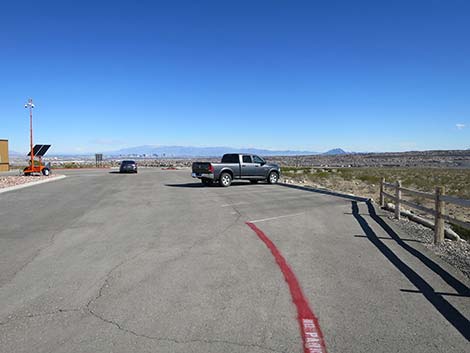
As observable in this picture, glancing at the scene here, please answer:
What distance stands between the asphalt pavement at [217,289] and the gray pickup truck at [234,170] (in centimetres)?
1265

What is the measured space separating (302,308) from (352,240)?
14.5 ft

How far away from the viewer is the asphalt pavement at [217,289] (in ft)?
13.3

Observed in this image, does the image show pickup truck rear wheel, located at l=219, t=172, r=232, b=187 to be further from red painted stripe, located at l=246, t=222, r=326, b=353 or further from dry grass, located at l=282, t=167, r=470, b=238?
red painted stripe, located at l=246, t=222, r=326, b=353

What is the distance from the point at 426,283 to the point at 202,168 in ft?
61.7

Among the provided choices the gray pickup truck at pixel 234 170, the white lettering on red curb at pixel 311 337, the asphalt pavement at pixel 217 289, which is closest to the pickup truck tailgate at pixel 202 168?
the gray pickup truck at pixel 234 170

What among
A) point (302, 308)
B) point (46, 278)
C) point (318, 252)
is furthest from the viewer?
point (318, 252)

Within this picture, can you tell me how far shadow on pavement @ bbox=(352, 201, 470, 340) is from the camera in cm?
456

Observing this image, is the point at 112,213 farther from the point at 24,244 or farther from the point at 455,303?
the point at 455,303

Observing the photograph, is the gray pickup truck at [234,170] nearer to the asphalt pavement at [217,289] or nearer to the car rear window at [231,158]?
the car rear window at [231,158]

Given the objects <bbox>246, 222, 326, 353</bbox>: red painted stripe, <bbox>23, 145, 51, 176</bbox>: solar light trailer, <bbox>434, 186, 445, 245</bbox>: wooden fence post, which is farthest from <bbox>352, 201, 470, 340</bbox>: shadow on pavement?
<bbox>23, 145, 51, 176</bbox>: solar light trailer

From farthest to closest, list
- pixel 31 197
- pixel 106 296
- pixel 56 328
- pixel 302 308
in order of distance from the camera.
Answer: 1. pixel 31 197
2. pixel 106 296
3. pixel 302 308
4. pixel 56 328

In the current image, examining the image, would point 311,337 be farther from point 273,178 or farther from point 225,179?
point 273,178

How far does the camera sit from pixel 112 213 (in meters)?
12.9

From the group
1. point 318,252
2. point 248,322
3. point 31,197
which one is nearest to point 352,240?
point 318,252
